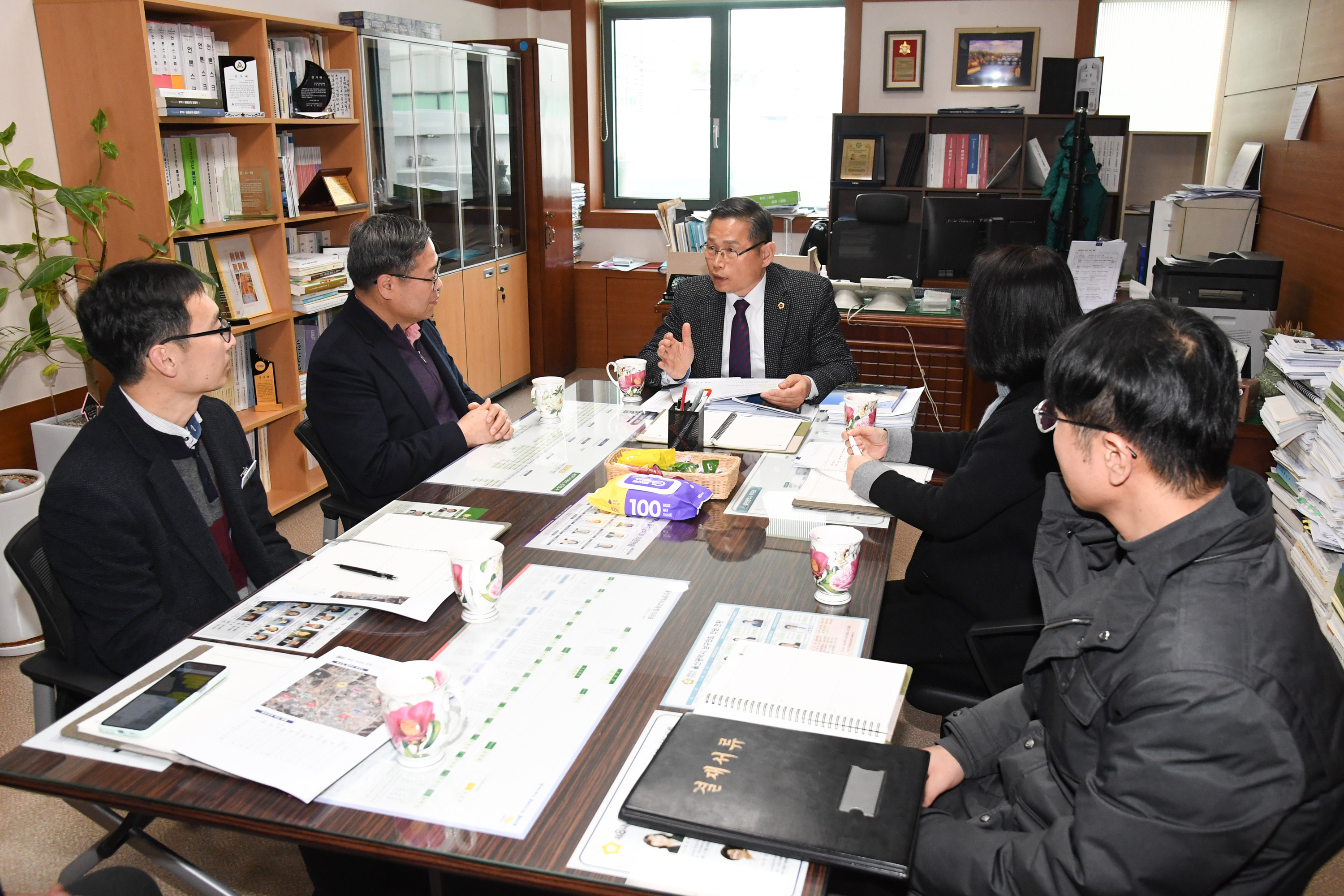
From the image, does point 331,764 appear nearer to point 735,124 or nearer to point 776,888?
point 776,888

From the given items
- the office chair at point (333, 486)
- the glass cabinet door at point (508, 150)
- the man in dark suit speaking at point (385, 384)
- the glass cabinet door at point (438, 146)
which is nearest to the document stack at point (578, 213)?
the glass cabinet door at point (508, 150)

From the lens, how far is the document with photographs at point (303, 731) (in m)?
1.18

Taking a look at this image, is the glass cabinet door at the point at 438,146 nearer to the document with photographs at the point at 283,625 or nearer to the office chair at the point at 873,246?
the office chair at the point at 873,246

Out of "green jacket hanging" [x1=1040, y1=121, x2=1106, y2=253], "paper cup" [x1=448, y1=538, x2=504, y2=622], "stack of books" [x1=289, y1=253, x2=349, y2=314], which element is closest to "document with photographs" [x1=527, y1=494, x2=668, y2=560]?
"paper cup" [x1=448, y1=538, x2=504, y2=622]

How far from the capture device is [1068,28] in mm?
5824

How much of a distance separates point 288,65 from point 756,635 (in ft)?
11.1

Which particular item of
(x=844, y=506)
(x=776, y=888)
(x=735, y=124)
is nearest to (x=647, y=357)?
(x=844, y=506)

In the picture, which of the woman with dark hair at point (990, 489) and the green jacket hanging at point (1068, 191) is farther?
the green jacket hanging at point (1068, 191)

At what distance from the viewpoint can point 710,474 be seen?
2105 millimetres

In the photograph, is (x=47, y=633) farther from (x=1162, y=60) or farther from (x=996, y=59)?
(x=1162, y=60)

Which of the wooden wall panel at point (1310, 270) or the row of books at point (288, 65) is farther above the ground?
the row of books at point (288, 65)

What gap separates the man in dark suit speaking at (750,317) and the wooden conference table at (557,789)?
1256mm

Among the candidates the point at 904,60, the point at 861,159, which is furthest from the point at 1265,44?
the point at 861,159

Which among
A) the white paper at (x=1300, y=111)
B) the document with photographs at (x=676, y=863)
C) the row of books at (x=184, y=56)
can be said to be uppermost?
the row of books at (x=184, y=56)
